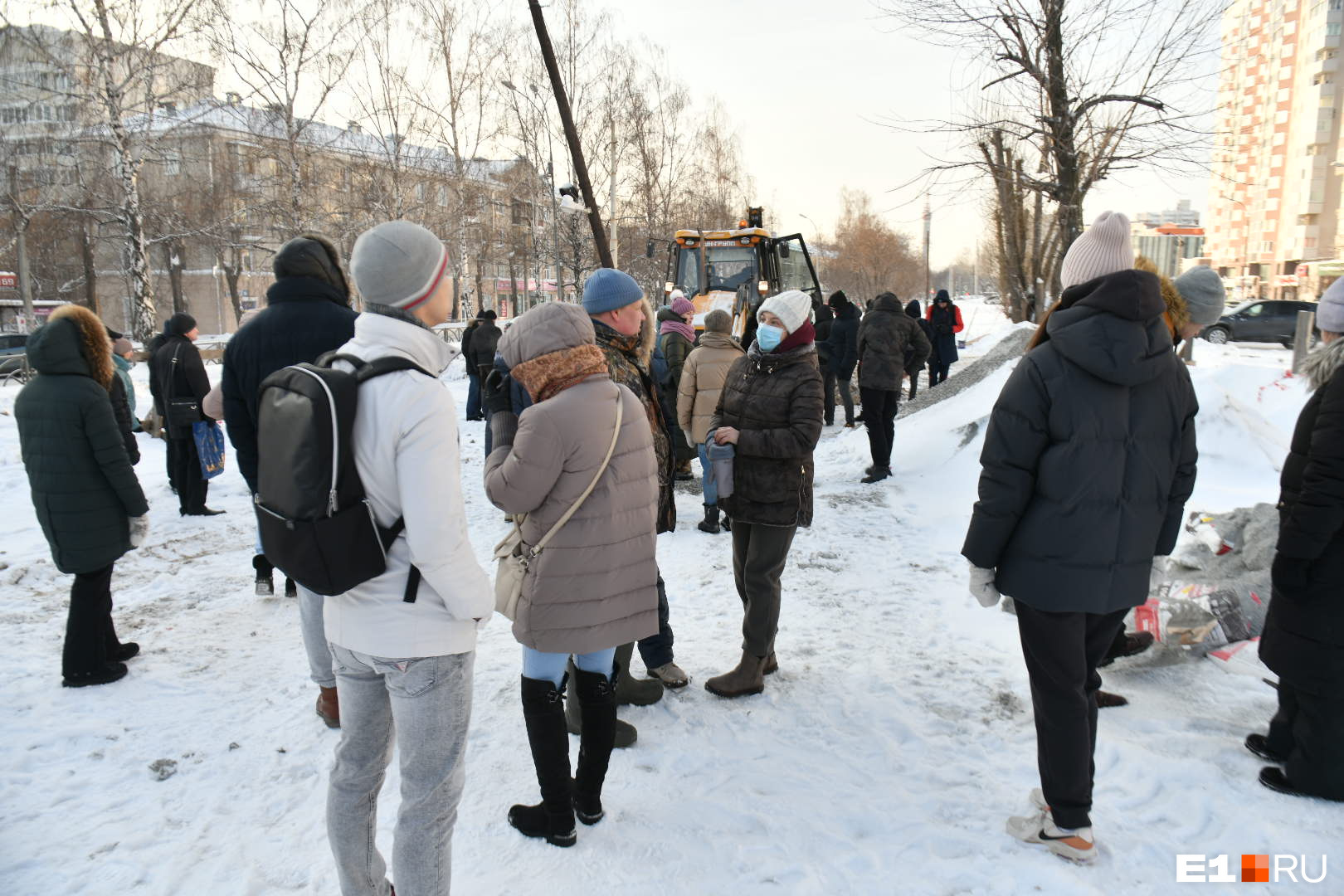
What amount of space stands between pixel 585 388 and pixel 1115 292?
1617mm

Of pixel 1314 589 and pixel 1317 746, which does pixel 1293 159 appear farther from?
pixel 1317 746

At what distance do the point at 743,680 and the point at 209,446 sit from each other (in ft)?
18.5

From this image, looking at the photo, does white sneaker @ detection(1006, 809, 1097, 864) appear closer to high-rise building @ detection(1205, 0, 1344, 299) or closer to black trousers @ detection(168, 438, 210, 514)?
black trousers @ detection(168, 438, 210, 514)

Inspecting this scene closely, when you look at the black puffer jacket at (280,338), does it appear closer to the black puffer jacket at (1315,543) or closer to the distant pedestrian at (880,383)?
the black puffer jacket at (1315,543)

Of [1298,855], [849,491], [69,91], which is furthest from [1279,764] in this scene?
[69,91]

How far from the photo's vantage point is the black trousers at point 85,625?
3.70 m

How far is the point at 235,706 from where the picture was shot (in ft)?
11.8

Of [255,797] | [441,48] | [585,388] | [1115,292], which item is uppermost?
[441,48]

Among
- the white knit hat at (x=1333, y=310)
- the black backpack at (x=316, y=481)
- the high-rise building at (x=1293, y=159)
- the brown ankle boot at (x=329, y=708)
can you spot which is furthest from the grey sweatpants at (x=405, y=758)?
the high-rise building at (x=1293, y=159)

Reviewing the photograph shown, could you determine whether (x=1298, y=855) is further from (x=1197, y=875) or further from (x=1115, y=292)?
(x=1115, y=292)

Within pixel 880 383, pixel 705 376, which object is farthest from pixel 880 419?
pixel 705 376

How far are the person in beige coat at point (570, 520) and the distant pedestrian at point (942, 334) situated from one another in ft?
42.9

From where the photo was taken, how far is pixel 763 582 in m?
3.57

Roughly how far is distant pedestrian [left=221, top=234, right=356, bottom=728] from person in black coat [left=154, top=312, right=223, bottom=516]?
369 cm
